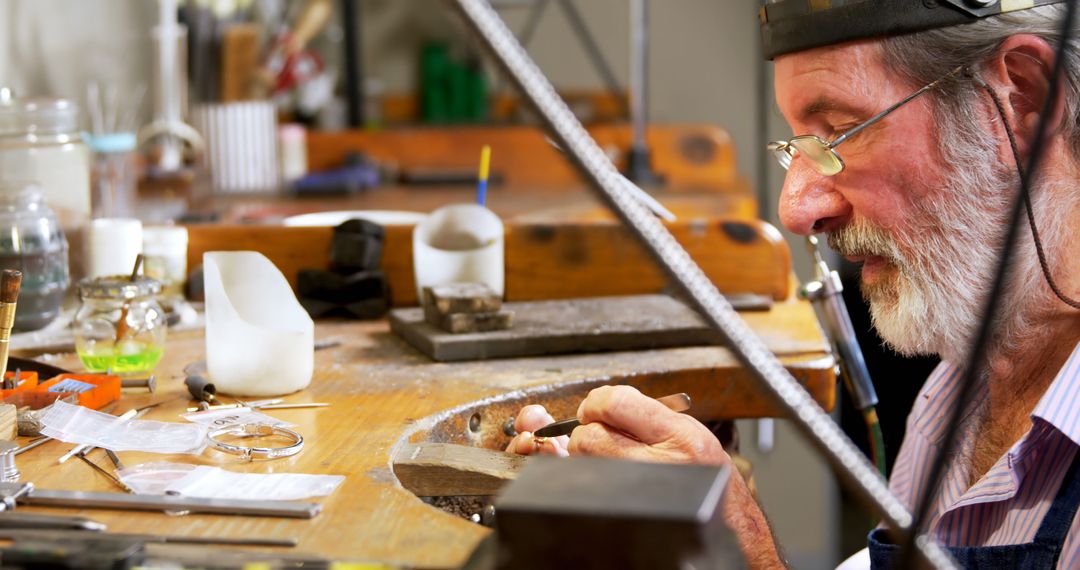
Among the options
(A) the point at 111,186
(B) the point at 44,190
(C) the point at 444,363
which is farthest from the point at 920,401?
(A) the point at 111,186

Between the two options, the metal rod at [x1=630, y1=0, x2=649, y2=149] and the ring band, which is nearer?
the ring band

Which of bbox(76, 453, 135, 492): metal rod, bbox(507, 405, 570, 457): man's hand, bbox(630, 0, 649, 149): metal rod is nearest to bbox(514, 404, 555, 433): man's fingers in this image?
bbox(507, 405, 570, 457): man's hand

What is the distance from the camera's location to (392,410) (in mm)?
1552

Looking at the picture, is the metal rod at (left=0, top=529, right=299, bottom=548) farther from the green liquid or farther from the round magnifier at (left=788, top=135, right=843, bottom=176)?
the round magnifier at (left=788, top=135, right=843, bottom=176)

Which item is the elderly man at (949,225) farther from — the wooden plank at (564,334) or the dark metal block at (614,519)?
the dark metal block at (614,519)

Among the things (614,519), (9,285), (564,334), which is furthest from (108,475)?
(564,334)

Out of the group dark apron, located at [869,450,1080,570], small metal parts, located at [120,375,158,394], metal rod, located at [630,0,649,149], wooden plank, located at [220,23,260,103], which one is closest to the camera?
dark apron, located at [869,450,1080,570]

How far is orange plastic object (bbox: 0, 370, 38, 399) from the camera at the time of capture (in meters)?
1.45

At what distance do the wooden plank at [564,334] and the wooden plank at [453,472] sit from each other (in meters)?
0.52

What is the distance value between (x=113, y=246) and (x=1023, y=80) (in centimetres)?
141

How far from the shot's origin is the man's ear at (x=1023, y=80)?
1404 mm

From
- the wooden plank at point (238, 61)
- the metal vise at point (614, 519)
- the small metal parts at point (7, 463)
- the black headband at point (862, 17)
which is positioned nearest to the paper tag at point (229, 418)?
the small metal parts at point (7, 463)

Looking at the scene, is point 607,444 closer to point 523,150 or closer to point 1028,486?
point 1028,486

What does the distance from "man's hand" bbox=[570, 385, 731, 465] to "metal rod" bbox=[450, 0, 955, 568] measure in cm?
45
